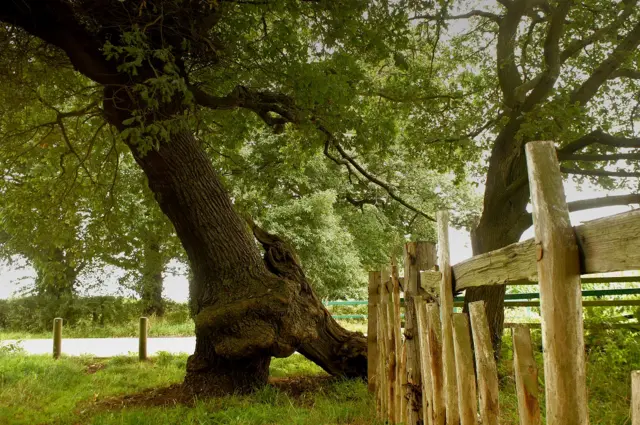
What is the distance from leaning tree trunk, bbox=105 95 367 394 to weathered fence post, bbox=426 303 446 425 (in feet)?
11.7

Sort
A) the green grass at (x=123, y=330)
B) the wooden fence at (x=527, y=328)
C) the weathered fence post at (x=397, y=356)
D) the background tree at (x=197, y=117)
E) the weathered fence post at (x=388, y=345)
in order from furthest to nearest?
the green grass at (x=123, y=330) → the background tree at (x=197, y=117) → the weathered fence post at (x=388, y=345) → the weathered fence post at (x=397, y=356) → the wooden fence at (x=527, y=328)

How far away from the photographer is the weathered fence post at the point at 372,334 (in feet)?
23.6

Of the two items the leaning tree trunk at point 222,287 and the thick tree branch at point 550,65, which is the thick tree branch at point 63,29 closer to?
the leaning tree trunk at point 222,287

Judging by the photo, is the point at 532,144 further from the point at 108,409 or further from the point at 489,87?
the point at 489,87

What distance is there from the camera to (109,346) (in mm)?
14938

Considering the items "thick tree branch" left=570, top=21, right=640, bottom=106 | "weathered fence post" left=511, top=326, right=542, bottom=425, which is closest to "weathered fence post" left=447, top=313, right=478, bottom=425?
"weathered fence post" left=511, top=326, right=542, bottom=425

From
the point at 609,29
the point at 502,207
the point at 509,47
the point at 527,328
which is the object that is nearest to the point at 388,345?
the point at 527,328

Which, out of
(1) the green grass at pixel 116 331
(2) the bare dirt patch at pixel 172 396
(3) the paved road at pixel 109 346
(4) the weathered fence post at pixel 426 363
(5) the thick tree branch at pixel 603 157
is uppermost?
(5) the thick tree branch at pixel 603 157

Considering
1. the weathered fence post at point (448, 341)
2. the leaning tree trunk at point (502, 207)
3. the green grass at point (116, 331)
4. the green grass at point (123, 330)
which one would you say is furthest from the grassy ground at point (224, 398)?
the green grass at point (116, 331)

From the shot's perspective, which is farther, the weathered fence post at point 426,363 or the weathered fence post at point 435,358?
the weathered fence post at point 426,363

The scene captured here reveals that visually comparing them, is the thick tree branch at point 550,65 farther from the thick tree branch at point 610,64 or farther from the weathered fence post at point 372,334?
the weathered fence post at point 372,334

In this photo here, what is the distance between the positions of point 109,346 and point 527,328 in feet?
48.3

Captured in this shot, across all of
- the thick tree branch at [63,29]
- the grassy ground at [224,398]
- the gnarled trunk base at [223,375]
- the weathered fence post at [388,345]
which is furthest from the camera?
the gnarled trunk base at [223,375]

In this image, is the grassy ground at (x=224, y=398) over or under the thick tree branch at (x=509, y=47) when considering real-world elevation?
under
